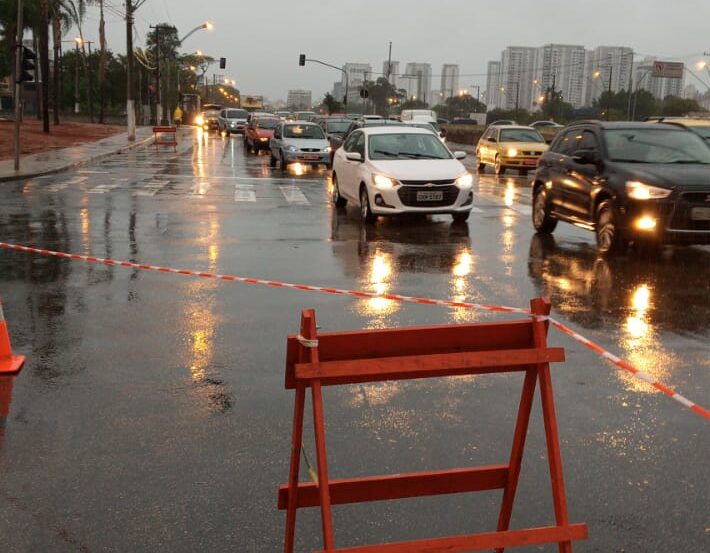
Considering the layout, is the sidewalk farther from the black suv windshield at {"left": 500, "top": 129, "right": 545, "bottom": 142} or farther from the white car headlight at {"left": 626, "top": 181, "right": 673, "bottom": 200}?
the white car headlight at {"left": 626, "top": 181, "right": 673, "bottom": 200}

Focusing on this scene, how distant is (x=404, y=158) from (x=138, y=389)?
36.3ft

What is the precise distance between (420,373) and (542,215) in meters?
11.9

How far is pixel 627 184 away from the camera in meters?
11.9

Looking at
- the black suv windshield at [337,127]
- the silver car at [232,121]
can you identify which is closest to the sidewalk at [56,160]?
the black suv windshield at [337,127]

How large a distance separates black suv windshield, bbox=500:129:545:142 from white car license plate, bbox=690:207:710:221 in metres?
19.7

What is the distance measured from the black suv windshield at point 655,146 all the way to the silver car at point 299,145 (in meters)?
18.3

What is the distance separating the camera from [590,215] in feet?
42.2

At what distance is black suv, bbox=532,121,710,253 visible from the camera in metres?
11.5

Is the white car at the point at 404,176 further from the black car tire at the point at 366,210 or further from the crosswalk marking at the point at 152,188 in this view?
the crosswalk marking at the point at 152,188

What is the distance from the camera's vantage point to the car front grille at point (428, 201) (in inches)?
596

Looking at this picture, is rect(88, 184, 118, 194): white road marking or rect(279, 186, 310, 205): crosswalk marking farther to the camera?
rect(88, 184, 118, 194): white road marking

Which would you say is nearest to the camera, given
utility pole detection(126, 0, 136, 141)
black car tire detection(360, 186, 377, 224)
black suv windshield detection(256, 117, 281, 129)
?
black car tire detection(360, 186, 377, 224)

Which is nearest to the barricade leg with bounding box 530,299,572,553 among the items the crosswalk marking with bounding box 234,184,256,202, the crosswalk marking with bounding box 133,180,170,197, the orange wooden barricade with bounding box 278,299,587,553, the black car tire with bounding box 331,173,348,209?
the orange wooden barricade with bounding box 278,299,587,553

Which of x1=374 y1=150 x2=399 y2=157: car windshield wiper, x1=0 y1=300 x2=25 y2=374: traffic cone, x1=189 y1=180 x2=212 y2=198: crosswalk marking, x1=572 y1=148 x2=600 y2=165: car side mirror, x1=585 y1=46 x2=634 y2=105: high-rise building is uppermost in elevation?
x1=585 y1=46 x2=634 y2=105: high-rise building
